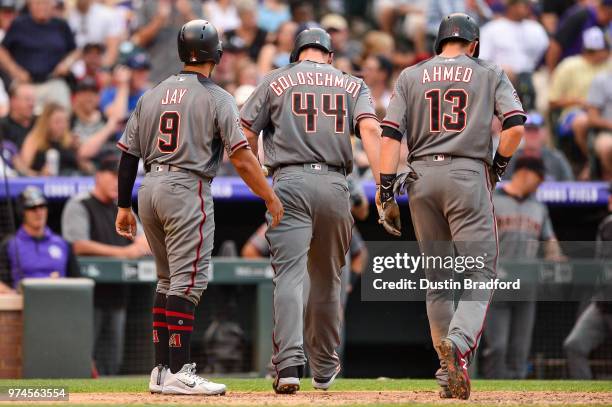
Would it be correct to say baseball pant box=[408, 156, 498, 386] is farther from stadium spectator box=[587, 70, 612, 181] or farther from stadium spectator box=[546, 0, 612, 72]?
stadium spectator box=[546, 0, 612, 72]

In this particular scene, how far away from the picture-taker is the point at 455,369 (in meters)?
6.30

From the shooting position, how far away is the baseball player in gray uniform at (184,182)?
6.62m

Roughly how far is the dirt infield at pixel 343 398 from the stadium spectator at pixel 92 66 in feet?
23.1

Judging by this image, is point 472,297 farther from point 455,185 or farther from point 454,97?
point 454,97

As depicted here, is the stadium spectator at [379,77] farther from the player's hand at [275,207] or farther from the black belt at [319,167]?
the player's hand at [275,207]

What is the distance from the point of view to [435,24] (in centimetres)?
1546

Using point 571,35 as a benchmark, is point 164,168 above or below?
below

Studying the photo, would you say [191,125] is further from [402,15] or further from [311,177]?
[402,15]

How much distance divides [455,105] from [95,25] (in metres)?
8.46

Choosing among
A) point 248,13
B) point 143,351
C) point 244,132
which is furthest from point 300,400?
point 248,13

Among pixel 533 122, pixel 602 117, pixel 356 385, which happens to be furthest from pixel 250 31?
pixel 356 385

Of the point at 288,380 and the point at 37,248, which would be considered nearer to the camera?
the point at 288,380

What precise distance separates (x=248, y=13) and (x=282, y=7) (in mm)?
998

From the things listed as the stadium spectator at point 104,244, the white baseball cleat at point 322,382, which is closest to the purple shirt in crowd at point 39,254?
the stadium spectator at point 104,244
